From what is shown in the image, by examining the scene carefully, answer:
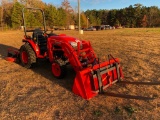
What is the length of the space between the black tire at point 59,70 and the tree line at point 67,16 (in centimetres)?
3860

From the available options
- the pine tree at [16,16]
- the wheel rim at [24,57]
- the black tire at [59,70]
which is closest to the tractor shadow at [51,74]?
the black tire at [59,70]

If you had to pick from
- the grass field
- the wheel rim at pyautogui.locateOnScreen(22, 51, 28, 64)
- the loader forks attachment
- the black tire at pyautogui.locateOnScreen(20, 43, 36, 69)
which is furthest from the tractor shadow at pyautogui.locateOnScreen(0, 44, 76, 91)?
the loader forks attachment

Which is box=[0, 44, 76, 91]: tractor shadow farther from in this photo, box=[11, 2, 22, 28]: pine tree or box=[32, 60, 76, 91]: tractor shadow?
box=[11, 2, 22, 28]: pine tree

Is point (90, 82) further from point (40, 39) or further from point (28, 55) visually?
point (40, 39)

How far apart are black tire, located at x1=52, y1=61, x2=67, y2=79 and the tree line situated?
38.6 meters

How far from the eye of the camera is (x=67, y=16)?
212ft

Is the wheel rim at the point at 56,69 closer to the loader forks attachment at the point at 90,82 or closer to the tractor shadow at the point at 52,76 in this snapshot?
the tractor shadow at the point at 52,76

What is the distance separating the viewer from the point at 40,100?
14.5 feet

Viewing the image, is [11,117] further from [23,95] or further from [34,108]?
[23,95]

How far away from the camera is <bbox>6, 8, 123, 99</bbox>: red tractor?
4.48 metres

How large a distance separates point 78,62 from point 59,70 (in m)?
0.86

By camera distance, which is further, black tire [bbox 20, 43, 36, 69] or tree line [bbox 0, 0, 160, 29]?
tree line [bbox 0, 0, 160, 29]

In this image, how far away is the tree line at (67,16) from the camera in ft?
156

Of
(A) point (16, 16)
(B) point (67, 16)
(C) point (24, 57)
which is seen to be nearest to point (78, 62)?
(C) point (24, 57)
